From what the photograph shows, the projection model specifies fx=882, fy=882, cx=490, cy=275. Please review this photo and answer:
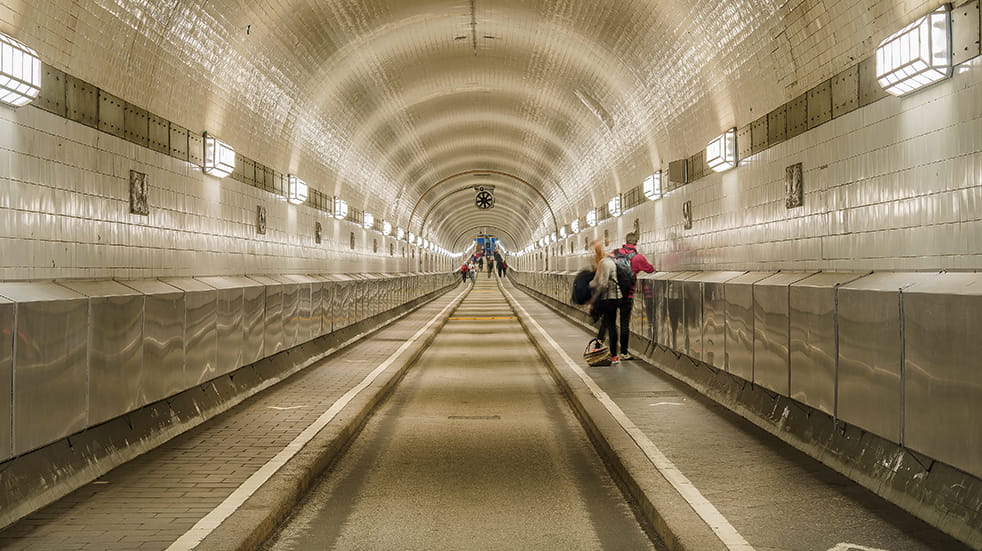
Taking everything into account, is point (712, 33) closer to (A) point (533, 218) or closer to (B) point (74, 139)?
(B) point (74, 139)

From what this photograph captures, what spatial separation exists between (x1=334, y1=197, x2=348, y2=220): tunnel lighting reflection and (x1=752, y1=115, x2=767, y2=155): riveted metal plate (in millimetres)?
11920

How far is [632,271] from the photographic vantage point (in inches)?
554

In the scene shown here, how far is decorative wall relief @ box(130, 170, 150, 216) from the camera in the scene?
28.7ft

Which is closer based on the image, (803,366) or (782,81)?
(803,366)

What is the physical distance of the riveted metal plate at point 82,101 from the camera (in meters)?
7.32

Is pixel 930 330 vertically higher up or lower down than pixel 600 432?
higher up

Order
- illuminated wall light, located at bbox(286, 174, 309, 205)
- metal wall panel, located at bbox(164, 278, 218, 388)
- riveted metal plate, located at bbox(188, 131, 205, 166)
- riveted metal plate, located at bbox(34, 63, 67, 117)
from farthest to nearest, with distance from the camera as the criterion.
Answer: illuminated wall light, located at bbox(286, 174, 309, 205), riveted metal plate, located at bbox(188, 131, 205, 166), metal wall panel, located at bbox(164, 278, 218, 388), riveted metal plate, located at bbox(34, 63, 67, 117)

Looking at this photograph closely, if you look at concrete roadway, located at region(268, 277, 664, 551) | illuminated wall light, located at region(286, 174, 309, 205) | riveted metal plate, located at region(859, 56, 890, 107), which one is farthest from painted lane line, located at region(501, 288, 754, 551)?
illuminated wall light, located at region(286, 174, 309, 205)

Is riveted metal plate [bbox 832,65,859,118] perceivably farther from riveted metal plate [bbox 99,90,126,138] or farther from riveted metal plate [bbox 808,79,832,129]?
riveted metal plate [bbox 99,90,126,138]

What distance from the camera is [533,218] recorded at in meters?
49.3

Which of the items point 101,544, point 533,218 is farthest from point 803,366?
point 533,218

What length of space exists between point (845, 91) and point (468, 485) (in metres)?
4.64

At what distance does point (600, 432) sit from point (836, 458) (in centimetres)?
224

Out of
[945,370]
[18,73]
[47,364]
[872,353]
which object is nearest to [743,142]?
[872,353]
